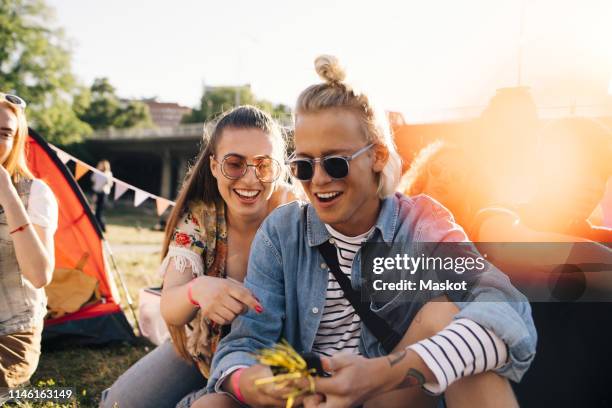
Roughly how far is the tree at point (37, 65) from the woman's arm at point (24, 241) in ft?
118

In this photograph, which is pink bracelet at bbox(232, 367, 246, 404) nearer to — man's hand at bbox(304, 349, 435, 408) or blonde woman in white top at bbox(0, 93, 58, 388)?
man's hand at bbox(304, 349, 435, 408)

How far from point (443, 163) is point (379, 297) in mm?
1489

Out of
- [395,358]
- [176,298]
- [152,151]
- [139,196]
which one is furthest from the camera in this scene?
[152,151]

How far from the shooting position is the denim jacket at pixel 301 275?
1.97m

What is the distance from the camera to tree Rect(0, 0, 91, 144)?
3456 centimetres

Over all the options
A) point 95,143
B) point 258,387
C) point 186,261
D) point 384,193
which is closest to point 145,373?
point 186,261

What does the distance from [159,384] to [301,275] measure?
4.10ft

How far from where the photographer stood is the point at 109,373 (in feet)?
13.3

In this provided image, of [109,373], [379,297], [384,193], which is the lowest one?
[109,373]

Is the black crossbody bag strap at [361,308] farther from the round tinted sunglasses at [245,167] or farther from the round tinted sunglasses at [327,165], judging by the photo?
the round tinted sunglasses at [245,167]

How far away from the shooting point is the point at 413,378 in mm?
1600

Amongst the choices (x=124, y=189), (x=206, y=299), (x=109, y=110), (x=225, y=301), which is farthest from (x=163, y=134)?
(x=225, y=301)

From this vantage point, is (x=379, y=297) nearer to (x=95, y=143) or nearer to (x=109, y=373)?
(x=109, y=373)

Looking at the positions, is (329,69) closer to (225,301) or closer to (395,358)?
(225,301)
